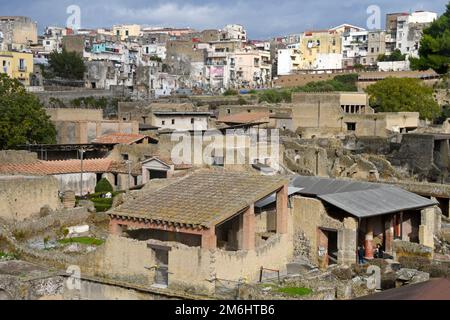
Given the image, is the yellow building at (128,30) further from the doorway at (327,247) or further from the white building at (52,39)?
the doorway at (327,247)

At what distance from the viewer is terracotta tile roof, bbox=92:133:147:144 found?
111 feet

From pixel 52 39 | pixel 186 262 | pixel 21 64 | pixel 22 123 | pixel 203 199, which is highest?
pixel 52 39

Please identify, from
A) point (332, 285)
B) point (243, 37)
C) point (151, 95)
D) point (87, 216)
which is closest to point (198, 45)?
point (151, 95)

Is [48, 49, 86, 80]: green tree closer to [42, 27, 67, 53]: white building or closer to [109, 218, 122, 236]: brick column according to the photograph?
[42, 27, 67, 53]: white building

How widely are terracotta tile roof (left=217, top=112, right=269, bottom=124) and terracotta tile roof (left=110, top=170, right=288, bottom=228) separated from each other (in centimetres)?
2433

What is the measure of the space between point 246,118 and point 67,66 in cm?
3009


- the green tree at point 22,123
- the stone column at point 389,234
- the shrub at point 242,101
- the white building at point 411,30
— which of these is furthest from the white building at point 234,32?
the stone column at point 389,234

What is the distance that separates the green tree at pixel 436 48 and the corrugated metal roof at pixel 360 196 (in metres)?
40.4

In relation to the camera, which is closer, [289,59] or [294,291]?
[294,291]

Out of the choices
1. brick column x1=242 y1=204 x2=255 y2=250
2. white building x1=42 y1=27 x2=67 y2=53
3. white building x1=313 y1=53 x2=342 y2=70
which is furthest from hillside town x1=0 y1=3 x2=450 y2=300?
white building x1=313 y1=53 x2=342 y2=70

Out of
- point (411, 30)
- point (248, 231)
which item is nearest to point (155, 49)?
point (411, 30)

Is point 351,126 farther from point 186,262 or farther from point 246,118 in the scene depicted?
point 186,262

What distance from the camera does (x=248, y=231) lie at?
54.4ft
